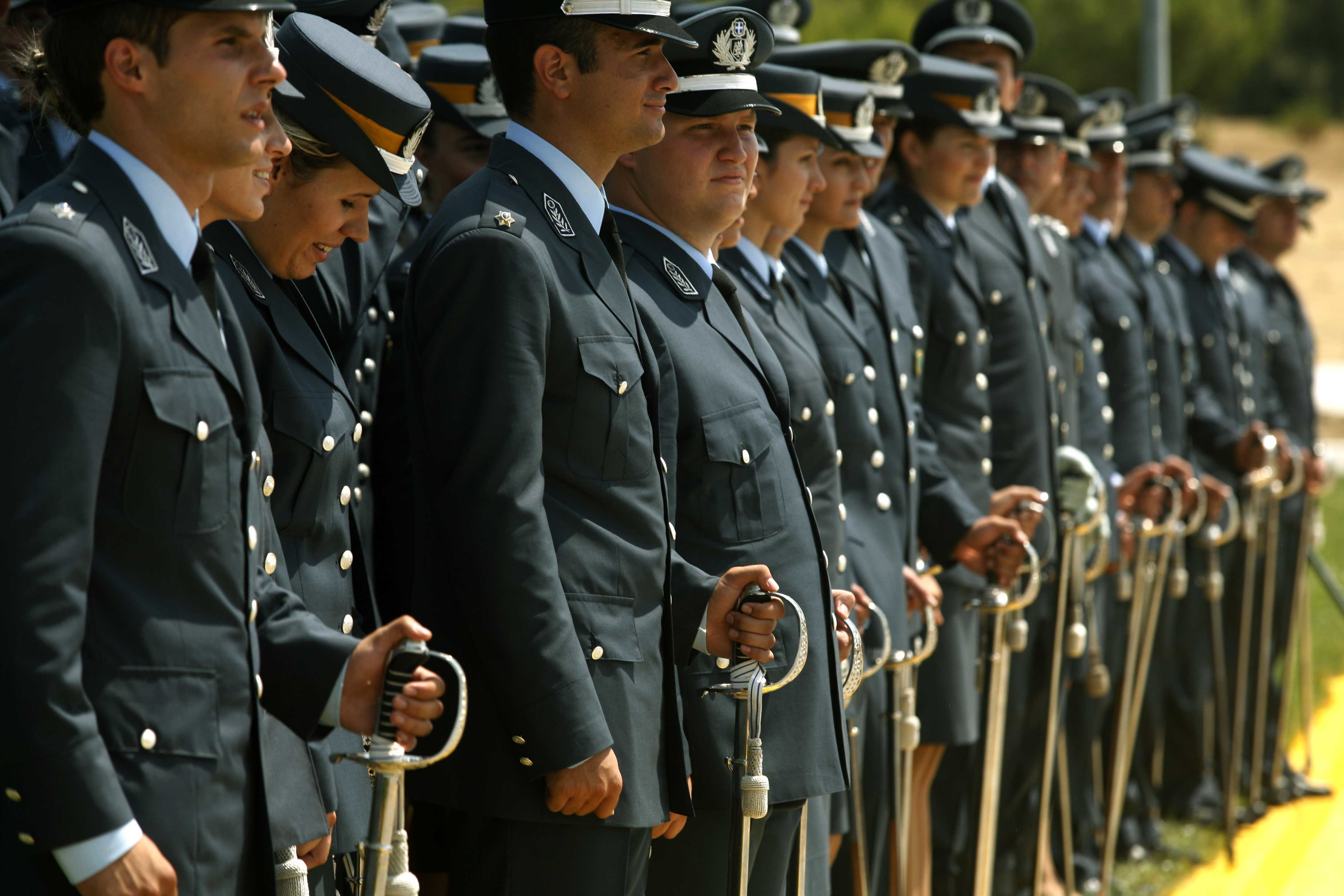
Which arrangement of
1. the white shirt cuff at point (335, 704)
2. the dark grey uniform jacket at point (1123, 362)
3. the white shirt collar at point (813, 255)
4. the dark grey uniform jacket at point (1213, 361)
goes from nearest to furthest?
the white shirt cuff at point (335, 704)
the white shirt collar at point (813, 255)
the dark grey uniform jacket at point (1123, 362)
the dark grey uniform jacket at point (1213, 361)

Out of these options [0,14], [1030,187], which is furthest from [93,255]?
[1030,187]

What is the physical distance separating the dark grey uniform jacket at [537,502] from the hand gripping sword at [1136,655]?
3.17 meters

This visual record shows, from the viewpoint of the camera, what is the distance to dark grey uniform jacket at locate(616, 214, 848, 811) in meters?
3.14

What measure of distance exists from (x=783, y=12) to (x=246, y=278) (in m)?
2.97

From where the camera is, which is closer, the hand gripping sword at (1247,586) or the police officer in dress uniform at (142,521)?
the police officer in dress uniform at (142,521)

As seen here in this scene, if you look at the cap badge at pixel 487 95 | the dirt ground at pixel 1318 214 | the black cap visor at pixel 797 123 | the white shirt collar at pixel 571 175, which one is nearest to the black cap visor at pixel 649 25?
the white shirt collar at pixel 571 175

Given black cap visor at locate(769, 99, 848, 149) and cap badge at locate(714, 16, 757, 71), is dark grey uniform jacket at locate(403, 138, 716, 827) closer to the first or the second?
cap badge at locate(714, 16, 757, 71)

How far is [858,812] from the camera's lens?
14.0 feet

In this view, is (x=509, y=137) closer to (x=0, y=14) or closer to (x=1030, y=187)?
(x=0, y=14)

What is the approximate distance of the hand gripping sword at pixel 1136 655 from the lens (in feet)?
18.7

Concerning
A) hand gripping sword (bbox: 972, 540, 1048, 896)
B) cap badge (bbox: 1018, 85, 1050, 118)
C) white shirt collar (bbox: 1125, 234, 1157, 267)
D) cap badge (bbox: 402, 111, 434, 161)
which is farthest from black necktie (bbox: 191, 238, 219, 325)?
white shirt collar (bbox: 1125, 234, 1157, 267)

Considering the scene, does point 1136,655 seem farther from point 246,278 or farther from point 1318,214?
point 1318,214

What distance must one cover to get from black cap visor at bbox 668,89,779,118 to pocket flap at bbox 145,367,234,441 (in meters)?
1.45

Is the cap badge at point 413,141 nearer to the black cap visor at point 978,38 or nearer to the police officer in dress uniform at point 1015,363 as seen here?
the police officer in dress uniform at point 1015,363
